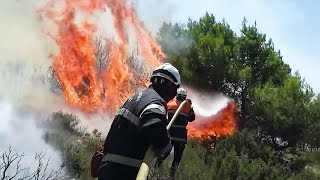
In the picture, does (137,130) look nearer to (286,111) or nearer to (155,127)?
(155,127)

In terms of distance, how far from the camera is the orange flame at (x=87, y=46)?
12852mm

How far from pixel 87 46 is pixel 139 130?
9.36 metres

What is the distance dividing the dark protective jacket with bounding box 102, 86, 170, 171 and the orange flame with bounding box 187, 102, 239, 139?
11.6 metres

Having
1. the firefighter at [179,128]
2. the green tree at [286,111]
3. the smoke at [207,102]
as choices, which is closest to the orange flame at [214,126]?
the smoke at [207,102]

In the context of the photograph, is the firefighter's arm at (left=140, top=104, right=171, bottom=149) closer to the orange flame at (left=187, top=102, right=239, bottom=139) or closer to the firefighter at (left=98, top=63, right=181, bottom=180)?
the firefighter at (left=98, top=63, right=181, bottom=180)

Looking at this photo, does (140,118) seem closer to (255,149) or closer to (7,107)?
(255,149)

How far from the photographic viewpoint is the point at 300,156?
54.0 ft

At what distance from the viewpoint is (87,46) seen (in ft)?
42.5

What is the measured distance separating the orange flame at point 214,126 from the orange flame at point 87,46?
258cm

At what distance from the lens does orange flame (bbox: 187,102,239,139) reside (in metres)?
15.7

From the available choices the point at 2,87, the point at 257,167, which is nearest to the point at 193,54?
the point at 2,87

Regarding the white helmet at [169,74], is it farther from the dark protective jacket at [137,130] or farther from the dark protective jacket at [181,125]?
the dark protective jacket at [181,125]

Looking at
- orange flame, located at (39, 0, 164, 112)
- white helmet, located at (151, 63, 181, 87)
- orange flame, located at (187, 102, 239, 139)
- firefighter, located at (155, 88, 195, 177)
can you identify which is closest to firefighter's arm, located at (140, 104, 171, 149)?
white helmet, located at (151, 63, 181, 87)

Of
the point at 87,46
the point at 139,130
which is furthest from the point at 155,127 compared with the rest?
the point at 87,46
